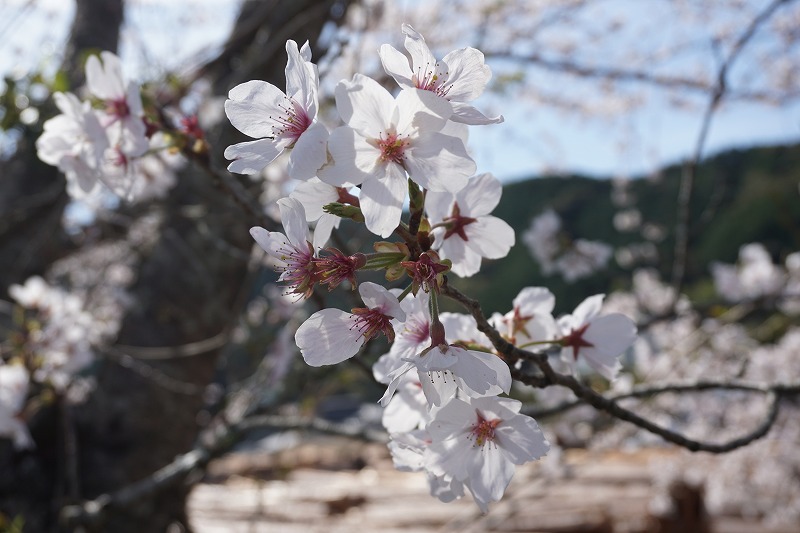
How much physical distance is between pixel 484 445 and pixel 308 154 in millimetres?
404

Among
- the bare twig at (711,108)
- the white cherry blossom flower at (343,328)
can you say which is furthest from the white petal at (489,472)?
the bare twig at (711,108)

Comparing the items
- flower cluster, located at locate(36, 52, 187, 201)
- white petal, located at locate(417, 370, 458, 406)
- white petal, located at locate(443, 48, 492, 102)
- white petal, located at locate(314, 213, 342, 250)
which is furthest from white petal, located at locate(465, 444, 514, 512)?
flower cluster, located at locate(36, 52, 187, 201)

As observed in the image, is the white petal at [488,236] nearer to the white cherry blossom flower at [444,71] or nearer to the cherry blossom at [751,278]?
the white cherry blossom flower at [444,71]

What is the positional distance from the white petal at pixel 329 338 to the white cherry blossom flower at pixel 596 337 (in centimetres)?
34

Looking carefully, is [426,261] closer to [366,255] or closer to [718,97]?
[366,255]

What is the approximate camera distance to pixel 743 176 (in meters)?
14.3

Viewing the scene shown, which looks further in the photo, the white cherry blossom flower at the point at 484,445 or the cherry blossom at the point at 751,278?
the cherry blossom at the point at 751,278

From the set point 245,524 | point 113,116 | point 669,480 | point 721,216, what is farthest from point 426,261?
point 721,216

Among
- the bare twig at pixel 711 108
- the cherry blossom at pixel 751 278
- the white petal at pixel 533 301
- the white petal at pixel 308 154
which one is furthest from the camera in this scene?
the cherry blossom at pixel 751 278

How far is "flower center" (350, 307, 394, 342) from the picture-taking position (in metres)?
0.65

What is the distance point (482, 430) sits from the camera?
71cm

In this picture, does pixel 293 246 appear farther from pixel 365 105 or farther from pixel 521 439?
pixel 521 439

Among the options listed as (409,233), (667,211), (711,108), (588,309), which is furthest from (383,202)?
(667,211)

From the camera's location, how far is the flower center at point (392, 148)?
24.7 inches
